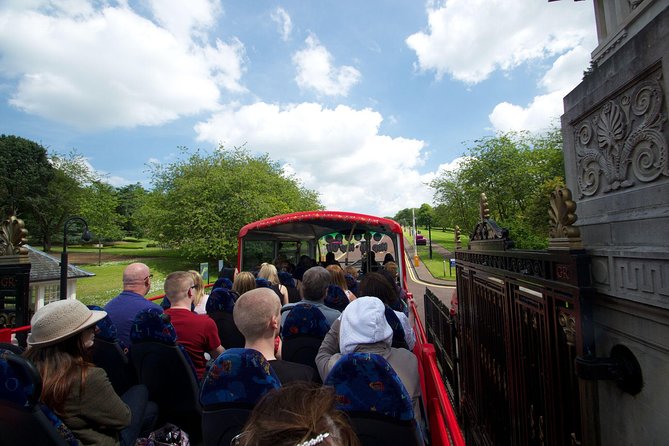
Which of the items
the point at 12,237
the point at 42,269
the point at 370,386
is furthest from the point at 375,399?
the point at 42,269

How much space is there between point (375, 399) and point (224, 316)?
10.5 ft

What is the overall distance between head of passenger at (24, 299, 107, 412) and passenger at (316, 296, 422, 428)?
4.88 ft

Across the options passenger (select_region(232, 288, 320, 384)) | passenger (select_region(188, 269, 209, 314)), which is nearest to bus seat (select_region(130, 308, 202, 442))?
passenger (select_region(232, 288, 320, 384))

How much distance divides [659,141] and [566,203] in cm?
51

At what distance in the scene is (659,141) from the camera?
66.2 inches

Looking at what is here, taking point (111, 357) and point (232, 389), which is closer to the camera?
point (232, 389)

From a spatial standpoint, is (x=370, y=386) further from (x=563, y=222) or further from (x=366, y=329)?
(x=563, y=222)

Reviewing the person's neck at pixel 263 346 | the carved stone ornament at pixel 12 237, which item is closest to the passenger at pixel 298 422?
the person's neck at pixel 263 346

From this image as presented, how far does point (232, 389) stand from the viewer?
181 centimetres

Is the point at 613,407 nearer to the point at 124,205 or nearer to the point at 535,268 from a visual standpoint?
the point at 535,268

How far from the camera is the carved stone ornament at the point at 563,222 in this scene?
2047mm

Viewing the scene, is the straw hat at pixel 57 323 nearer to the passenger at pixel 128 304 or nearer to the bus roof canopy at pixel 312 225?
the passenger at pixel 128 304

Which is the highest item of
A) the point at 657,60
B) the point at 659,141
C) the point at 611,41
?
the point at 611,41

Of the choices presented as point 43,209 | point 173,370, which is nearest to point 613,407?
point 173,370
